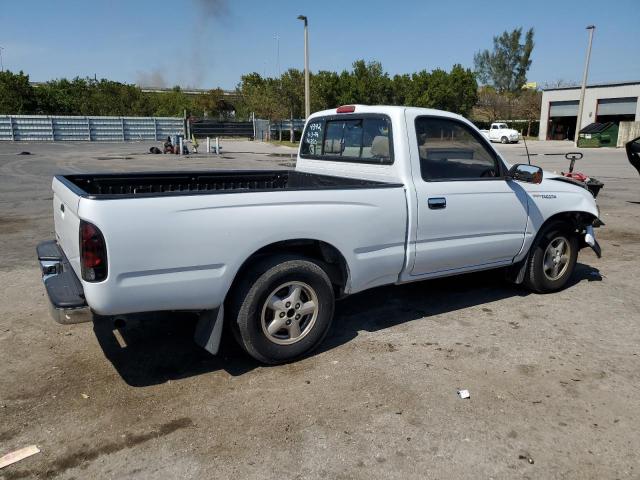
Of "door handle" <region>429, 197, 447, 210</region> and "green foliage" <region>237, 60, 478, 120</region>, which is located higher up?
"green foliage" <region>237, 60, 478, 120</region>

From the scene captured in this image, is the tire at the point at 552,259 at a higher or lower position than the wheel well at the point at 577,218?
lower

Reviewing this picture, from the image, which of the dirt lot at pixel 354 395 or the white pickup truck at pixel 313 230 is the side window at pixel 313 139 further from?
the dirt lot at pixel 354 395

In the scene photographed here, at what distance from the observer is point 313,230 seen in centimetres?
368

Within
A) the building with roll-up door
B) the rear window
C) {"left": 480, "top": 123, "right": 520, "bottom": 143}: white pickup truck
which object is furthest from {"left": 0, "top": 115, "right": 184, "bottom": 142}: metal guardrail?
the rear window

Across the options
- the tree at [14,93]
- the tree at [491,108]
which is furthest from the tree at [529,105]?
the tree at [14,93]

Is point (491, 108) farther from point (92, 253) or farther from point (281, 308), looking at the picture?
point (92, 253)

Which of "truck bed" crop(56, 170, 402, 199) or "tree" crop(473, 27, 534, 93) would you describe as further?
"tree" crop(473, 27, 534, 93)

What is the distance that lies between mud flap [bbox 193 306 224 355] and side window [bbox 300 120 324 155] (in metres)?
2.44

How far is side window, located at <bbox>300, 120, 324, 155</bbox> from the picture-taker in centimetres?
539

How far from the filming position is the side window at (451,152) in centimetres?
441

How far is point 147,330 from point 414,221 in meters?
2.44

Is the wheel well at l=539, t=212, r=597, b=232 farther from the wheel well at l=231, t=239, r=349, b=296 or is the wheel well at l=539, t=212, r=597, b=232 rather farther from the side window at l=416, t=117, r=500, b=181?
the wheel well at l=231, t=239, r=349, b=296

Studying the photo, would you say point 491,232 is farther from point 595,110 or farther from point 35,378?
point 595,110

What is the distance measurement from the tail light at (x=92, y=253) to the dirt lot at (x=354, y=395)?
0.89m
